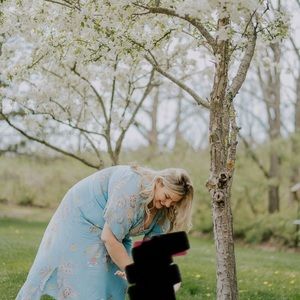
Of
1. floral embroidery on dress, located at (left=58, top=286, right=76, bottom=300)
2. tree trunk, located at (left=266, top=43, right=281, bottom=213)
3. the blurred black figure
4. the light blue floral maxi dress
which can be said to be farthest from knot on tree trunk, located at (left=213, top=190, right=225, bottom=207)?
tree trunk, located at (left=266, top=43, right=281, bottom=213)

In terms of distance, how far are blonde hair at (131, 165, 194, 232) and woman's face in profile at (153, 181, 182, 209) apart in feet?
0.06

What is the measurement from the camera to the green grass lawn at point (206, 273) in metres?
8.49

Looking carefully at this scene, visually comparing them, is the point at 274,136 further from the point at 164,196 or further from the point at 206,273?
the point at 164,196

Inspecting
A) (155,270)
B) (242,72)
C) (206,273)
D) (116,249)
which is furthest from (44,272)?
(206,273)

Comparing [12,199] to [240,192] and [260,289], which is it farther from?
[260,289]

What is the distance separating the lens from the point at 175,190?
156 inches

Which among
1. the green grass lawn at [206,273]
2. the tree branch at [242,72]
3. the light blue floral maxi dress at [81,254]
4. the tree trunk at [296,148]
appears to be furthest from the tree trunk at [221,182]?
the tree trunk at [296,148]

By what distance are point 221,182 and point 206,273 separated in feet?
17.5

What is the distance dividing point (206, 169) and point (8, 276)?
13.3 meters

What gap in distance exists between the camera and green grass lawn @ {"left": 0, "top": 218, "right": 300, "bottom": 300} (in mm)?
8492

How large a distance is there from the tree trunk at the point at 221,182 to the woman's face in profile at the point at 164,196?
5.40 feet

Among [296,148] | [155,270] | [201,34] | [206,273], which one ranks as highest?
[201,34]

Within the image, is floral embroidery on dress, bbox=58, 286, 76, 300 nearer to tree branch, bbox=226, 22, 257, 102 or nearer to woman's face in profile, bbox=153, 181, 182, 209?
woman's face in profile, bbox=153, 181, 182, 209

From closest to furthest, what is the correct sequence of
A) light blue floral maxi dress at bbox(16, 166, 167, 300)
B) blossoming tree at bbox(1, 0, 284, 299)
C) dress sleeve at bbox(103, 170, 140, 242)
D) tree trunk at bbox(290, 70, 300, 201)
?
1. dress sleeve at bbox(103, 170, 140, 242)
2. light blue floral maxi dress at bbox(16, 166, 167, 300)
3. blossoming tree at bbox(1, 0, 284, 299)
4. tree trunk at bbox(290, 70, 300, 201)
